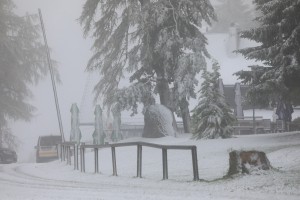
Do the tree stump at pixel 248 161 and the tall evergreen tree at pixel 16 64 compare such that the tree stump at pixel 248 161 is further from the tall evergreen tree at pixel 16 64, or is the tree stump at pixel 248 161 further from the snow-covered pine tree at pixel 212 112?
the tall evergreen tree at pixel 16 64

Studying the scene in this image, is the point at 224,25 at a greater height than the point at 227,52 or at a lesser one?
greater

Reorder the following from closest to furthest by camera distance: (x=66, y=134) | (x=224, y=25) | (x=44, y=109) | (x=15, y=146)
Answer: (x=44, y=109), (x=66, y=134), (x=15, y=146), (x=224, y=25)

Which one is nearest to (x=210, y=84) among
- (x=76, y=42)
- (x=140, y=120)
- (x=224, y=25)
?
(x=76, y=42)

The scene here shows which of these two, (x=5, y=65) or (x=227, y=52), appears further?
(x=227, y=52)

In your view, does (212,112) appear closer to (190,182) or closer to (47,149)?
(190,182)

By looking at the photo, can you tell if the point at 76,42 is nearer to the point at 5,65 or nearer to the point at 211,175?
the point at 5,65

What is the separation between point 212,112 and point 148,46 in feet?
17.5

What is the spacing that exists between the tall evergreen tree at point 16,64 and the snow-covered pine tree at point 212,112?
40.6 ft

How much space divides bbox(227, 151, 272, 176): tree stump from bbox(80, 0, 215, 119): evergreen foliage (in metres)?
11.8

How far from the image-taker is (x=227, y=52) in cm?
3372

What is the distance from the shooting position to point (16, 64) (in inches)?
1071

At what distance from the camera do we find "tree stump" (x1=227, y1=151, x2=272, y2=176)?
8523mm

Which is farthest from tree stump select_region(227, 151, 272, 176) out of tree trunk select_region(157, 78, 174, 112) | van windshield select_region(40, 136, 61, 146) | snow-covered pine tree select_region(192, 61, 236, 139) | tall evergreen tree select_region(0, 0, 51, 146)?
tall evergreen tree select_region(0, 0, 51, 146)

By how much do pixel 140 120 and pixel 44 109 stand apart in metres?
7.44
